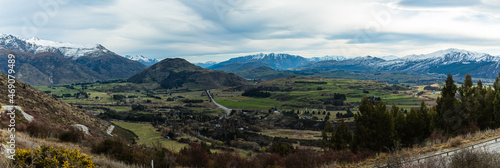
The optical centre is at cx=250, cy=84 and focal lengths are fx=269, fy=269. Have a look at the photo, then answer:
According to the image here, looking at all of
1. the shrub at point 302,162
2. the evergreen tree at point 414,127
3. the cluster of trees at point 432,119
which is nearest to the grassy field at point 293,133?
the evergreen tree at point 414,127

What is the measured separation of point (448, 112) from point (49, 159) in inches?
1521

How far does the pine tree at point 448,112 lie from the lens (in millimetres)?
32162

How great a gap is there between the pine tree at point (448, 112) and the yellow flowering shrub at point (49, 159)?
119 feet

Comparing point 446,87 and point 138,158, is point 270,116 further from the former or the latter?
point 138,158

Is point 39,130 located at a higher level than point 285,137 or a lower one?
higher

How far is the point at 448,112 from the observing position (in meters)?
32.5

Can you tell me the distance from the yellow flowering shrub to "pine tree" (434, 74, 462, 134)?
36153 mm

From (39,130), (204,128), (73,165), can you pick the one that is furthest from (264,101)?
(73,165)

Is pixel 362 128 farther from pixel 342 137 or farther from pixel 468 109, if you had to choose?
pixel 468 109

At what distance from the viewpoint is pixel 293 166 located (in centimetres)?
2086

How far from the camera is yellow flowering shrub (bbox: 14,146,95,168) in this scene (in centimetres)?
999

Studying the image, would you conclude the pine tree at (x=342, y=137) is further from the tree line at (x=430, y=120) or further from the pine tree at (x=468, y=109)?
the pine tree at (x=468, y=109)

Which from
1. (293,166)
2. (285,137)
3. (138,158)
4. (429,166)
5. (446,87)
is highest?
(446,87)

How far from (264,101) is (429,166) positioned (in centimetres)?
17821
